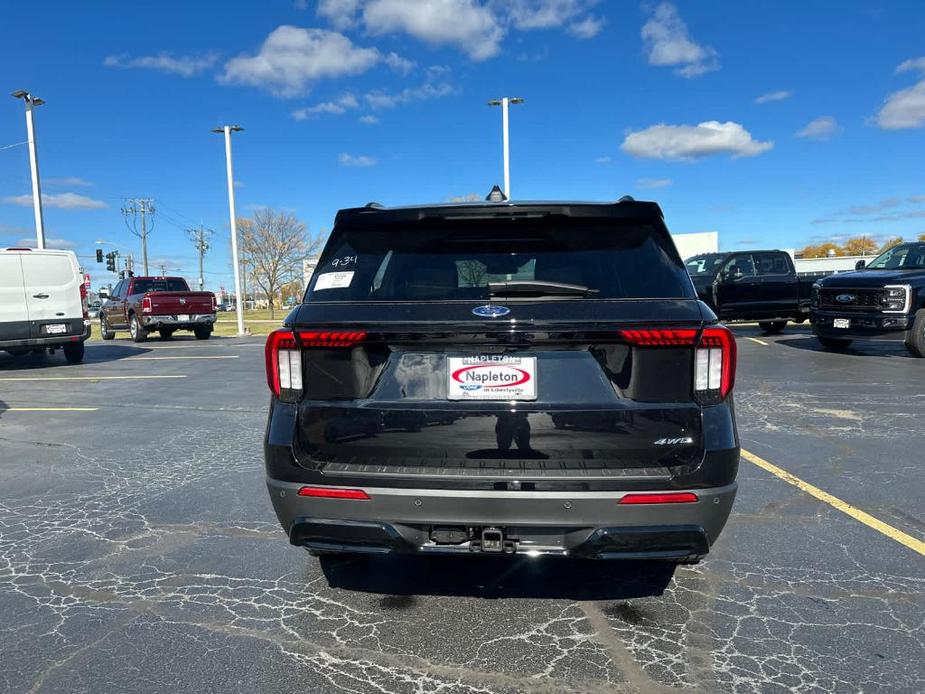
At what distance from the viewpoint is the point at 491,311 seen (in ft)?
8.27

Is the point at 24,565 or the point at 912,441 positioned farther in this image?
the point at 912,441

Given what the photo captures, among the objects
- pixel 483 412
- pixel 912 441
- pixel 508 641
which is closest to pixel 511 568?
pixel 508 641

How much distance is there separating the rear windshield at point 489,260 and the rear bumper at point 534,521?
832 mm

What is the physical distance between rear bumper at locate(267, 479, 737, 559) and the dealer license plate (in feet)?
1.22

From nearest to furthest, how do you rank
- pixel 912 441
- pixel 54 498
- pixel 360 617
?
pixel 360 617
pixel 54 498
pixel 912 441

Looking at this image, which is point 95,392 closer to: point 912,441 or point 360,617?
point 360,617

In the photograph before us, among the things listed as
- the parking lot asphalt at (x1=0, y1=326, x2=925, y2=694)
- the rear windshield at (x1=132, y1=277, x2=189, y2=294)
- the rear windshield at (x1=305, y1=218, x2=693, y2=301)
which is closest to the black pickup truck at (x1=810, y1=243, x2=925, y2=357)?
the parking lot asphalt at (x1=0, y1=326, x2=925, y2=694)

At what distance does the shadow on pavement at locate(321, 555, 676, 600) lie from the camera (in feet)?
10.3

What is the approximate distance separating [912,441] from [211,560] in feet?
19.3

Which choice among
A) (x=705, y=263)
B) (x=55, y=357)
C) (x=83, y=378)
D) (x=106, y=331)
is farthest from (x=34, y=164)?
(x=705, y=263)

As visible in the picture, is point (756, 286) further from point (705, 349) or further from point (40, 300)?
point (40, 300)

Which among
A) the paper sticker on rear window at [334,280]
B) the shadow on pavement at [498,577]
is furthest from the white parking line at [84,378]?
the paper sticker on rear window at [334,280]

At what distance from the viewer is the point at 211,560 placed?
11.6 ft

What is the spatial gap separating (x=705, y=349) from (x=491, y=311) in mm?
843
